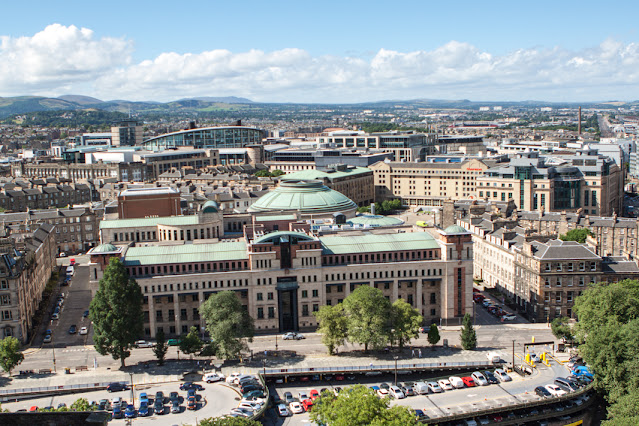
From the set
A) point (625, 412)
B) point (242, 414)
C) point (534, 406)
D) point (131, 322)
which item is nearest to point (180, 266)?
point (131, 322)

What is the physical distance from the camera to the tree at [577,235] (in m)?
171

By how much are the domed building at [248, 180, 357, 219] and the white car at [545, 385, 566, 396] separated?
284 ft

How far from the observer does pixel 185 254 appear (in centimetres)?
12862

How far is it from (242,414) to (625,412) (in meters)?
47.4

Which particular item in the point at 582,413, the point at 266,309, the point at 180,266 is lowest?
the point at 582,413

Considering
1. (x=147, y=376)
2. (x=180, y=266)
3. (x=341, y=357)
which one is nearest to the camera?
(x=147, y=376)

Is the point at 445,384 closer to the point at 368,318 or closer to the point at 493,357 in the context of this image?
the point at 493,357

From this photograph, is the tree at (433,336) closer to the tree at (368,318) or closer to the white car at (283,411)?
the tree at (368,318)

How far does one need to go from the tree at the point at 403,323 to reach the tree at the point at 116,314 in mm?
40548

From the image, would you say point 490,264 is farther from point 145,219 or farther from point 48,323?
point 48,323

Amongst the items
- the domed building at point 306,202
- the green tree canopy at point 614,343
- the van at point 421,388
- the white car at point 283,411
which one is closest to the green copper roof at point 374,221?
the domed building at point 306,202

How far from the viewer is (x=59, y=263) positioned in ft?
624

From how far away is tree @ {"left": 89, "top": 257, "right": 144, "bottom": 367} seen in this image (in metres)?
110

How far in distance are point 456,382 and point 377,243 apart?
3572cm
